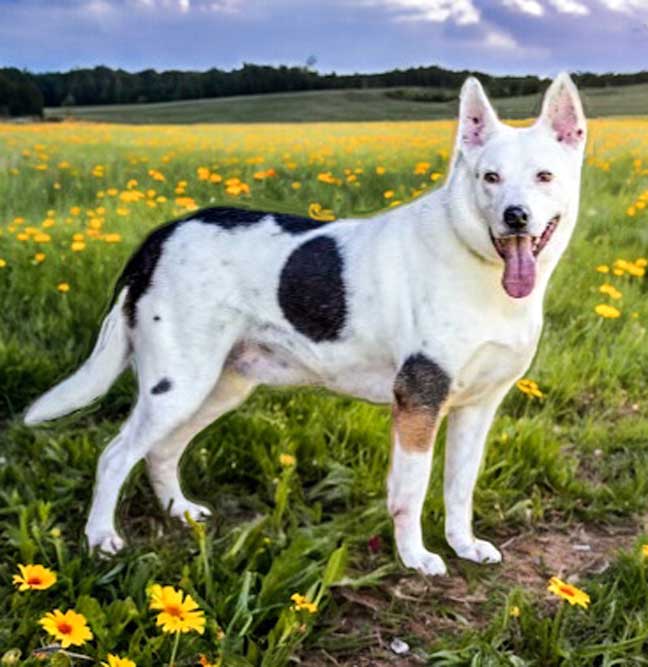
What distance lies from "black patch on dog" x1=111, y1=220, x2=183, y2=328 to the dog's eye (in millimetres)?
737

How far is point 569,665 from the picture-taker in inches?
81.3

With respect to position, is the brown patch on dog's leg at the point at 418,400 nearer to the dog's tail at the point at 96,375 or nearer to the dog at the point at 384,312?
the dog at the point at 384,312

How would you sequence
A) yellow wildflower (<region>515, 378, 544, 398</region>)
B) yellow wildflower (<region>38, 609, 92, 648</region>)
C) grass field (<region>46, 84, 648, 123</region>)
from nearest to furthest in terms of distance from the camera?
yellow wildflower (<region>38, 609, 92, 648</region>)
grass field (<region>46, 84, 648, 123</region>)
yellow wildflower (<region>515, 378, 544, 398</region>)

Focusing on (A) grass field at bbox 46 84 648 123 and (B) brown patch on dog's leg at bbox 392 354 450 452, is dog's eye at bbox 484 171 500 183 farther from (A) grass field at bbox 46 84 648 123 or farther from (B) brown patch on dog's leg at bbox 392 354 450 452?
(A) grass field at bbox 46 84 648 123

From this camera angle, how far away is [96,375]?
92.3 inches

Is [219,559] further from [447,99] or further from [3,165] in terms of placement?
[3,165]

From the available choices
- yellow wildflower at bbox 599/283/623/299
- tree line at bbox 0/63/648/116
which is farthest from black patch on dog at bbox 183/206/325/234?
yellow wildflower at bbox 599/283/623/299

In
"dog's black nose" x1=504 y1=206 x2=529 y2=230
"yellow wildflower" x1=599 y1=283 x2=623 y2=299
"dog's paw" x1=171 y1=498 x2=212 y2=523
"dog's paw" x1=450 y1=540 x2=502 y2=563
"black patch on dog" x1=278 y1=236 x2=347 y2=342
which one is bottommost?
"dog's paw" x1=450 y1=540 x2=502 y2=563

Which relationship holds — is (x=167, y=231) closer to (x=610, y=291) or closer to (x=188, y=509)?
(x=188, y=509)

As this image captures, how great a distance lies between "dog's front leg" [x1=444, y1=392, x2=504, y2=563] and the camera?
2.29m

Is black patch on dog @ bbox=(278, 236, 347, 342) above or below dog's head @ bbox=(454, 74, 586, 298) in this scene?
below

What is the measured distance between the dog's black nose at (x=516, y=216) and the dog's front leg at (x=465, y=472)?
1.79 ft

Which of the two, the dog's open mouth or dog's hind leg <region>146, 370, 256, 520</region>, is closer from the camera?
the dog's open mouth

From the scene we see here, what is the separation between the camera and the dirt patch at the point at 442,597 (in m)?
2.13
